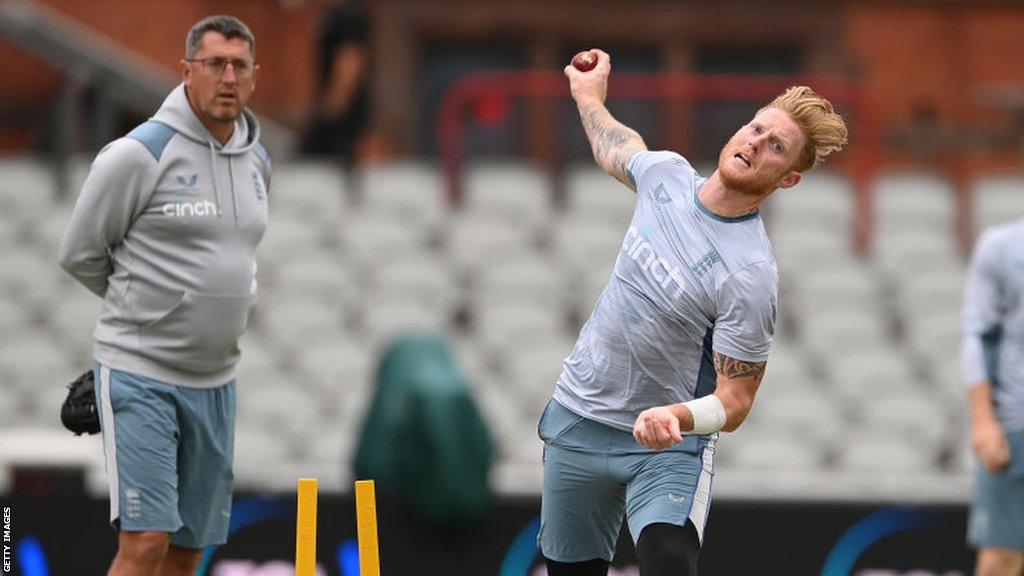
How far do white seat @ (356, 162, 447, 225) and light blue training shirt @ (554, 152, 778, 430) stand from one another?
6.59m

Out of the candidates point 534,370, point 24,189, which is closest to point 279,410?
point 534,370

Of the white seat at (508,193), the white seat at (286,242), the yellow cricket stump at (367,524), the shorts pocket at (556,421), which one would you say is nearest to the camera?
the yellow cricket stump at (367,524)

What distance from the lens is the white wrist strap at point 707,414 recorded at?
17.1 ft

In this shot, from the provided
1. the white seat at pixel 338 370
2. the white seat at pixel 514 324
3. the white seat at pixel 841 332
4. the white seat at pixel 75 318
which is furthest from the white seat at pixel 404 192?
the white seat at pixel 841 332

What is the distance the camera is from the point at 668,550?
5.29 m

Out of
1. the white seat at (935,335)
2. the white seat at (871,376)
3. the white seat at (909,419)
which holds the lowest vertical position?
the white seat at (909,419)

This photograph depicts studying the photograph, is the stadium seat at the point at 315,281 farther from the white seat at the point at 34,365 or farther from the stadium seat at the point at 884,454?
the stadium seat at the point at 884,454

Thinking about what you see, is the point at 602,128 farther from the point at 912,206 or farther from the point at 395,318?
the point at 912,206

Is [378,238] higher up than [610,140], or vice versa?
[610,140]

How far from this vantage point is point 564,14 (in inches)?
616

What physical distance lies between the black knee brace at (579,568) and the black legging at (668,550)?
331 millimetres

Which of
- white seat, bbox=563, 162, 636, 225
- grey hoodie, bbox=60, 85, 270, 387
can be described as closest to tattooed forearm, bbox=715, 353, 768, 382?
grey hoodie, bbox=60, 85, 270, 387

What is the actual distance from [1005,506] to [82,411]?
370 centimetres

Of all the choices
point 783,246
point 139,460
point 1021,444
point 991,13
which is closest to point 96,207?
point 139,460
